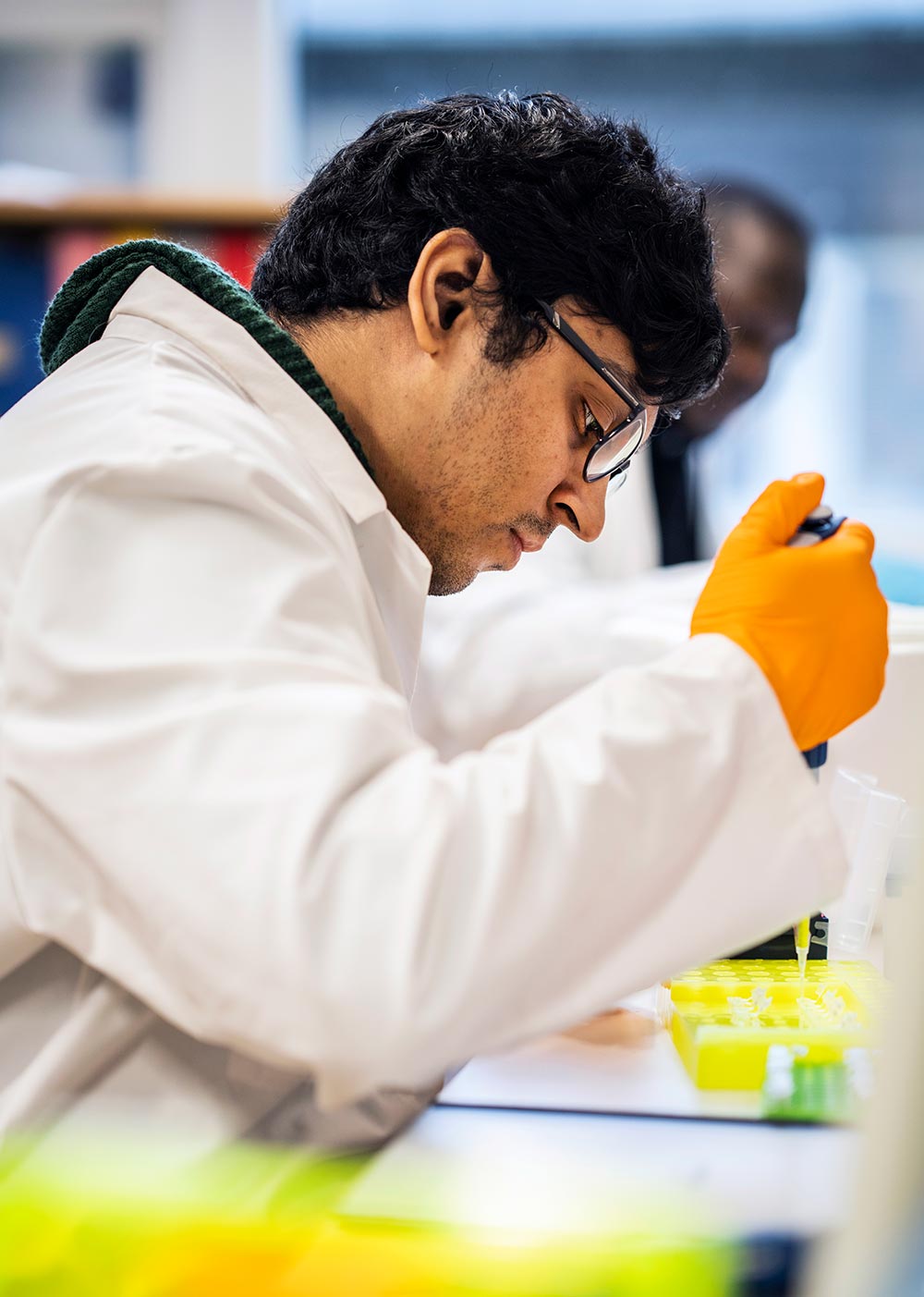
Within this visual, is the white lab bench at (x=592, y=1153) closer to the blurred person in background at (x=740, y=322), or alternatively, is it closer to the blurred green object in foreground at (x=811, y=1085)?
the blurred green object in foreground at (x=811, y=1085)

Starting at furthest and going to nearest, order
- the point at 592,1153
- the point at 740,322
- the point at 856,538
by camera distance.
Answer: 1. the point at 740,322
2. the point at 856,538
3. the point at 592,1153

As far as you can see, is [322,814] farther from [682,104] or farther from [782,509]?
[682,104]

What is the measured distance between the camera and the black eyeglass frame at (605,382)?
1.08m

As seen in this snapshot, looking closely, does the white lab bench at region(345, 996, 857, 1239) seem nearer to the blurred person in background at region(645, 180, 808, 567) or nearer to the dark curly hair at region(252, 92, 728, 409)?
the dark curly hair at region(252, 92, 728, 409)

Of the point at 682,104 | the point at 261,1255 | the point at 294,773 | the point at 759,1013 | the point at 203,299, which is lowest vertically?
the point at 759,1013

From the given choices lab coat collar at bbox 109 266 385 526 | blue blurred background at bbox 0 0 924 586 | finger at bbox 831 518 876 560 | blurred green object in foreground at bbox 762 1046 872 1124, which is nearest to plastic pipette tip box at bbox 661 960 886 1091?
blurred green object in foreground at bbox 762 1046 872 1124

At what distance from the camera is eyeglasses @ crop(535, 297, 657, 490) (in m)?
1.08

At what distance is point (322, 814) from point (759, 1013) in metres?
0.46

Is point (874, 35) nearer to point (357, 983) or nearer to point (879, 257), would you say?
point (879, 257)

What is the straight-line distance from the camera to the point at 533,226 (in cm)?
106

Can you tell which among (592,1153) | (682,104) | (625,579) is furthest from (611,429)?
(682,104)

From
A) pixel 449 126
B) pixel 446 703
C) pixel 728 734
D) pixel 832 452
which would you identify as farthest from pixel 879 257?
pixel 728 734

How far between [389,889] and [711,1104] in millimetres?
336

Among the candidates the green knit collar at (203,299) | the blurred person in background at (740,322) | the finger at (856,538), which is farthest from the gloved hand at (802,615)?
the blurred person in background at (740,322)
